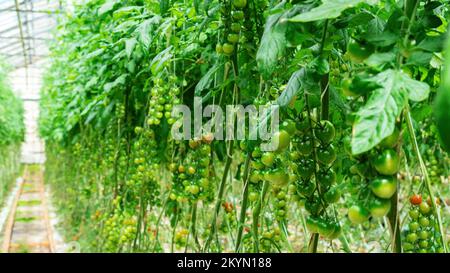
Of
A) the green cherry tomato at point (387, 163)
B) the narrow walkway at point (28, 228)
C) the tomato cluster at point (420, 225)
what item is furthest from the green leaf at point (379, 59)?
the narrow walkway at point (28, 228)

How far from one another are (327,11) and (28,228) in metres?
6.46

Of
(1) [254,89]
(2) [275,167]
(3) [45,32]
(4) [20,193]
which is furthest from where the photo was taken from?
(3) [45,32]

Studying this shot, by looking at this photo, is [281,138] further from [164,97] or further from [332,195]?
[164,97]

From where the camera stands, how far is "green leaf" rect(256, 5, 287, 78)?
2.49 ft

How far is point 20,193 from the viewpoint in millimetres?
9852

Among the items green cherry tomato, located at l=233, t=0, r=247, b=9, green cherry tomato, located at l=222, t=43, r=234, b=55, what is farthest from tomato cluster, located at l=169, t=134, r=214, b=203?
green cherry tomato, located at l=233, t=0, r=247, b=9

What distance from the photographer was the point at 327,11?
62 centimetres

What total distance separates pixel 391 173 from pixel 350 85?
12 centimetres

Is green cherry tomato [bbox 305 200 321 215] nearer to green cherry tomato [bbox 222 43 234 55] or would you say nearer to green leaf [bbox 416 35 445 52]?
green leaf [bbox 416 35 445 52]

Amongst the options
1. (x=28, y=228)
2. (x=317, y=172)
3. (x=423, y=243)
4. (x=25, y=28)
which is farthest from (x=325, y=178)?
(x=25, y=28)

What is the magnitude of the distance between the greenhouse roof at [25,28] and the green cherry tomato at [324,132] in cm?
827
